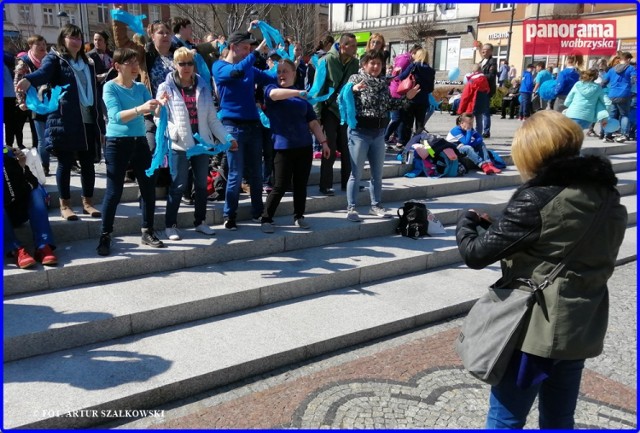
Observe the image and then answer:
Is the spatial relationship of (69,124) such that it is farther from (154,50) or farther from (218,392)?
(218,392)

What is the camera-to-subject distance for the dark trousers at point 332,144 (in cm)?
679

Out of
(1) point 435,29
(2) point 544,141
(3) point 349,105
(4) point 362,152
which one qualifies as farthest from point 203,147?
(1) point 435,29

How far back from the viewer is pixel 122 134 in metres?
4.61

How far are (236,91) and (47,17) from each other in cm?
4796

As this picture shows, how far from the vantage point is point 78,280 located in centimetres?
442

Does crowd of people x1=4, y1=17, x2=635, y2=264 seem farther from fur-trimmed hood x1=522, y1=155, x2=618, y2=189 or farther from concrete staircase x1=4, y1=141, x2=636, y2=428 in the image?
fur-trimmed hood x1=522, y1=155, x2=618, y2=189

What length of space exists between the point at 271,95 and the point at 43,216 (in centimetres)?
244

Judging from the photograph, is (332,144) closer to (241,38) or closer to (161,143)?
(241,38)

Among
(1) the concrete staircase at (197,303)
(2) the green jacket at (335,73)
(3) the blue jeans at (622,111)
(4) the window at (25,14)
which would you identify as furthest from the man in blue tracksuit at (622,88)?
(4) the window at (25,14)

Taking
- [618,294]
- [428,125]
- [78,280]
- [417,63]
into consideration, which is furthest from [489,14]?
[78,280]

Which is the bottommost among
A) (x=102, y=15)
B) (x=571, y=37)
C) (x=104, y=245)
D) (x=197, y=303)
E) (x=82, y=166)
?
(x=197, y=303)

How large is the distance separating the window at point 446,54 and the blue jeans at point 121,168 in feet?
117

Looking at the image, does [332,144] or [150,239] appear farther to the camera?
[332,144]

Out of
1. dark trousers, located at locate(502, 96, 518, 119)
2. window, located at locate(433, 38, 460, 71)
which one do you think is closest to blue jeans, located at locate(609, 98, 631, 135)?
dark trousers, located at locate(502, 96, 518, 119)
